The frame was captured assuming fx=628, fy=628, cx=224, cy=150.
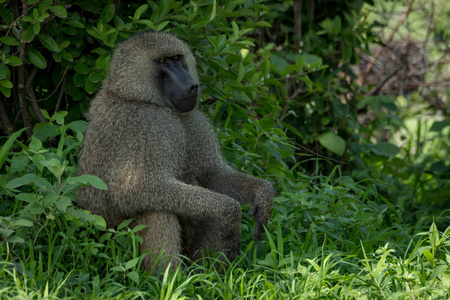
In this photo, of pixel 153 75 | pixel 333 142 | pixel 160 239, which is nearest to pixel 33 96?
pixel 153 75

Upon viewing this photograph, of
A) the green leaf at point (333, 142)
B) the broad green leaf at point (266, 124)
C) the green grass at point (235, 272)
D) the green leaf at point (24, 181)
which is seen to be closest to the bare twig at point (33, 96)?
the green grass at point (235, 272)

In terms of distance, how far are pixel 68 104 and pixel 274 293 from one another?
1935 millimetres

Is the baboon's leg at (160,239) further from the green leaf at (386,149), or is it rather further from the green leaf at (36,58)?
the green leaf at (386,149)

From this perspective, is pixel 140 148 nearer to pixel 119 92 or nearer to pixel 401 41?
pixel 119 92

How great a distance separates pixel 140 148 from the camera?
2.93m

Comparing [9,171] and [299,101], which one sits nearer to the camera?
[9,171]

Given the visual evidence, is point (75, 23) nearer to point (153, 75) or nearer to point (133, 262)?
point (153, 75)

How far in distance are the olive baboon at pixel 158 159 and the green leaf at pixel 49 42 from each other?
401mm

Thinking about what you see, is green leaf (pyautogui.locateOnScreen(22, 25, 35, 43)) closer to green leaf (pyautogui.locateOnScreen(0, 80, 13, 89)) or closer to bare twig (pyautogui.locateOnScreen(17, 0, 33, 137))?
bare twig (pyautogui.locateOnScreen(17, 0, 33, 137))

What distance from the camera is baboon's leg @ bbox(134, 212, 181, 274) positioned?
→ 289cm

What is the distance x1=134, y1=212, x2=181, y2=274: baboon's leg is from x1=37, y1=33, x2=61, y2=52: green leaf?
44.1 inches

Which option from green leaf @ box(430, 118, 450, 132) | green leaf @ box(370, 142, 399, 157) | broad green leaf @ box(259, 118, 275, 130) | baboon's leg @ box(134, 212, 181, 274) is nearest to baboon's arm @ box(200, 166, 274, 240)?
baboon's leg @ box(134, 212, 181, 274)

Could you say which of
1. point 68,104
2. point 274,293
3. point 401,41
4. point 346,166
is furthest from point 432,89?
point 274,293

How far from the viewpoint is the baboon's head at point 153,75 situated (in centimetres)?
306
